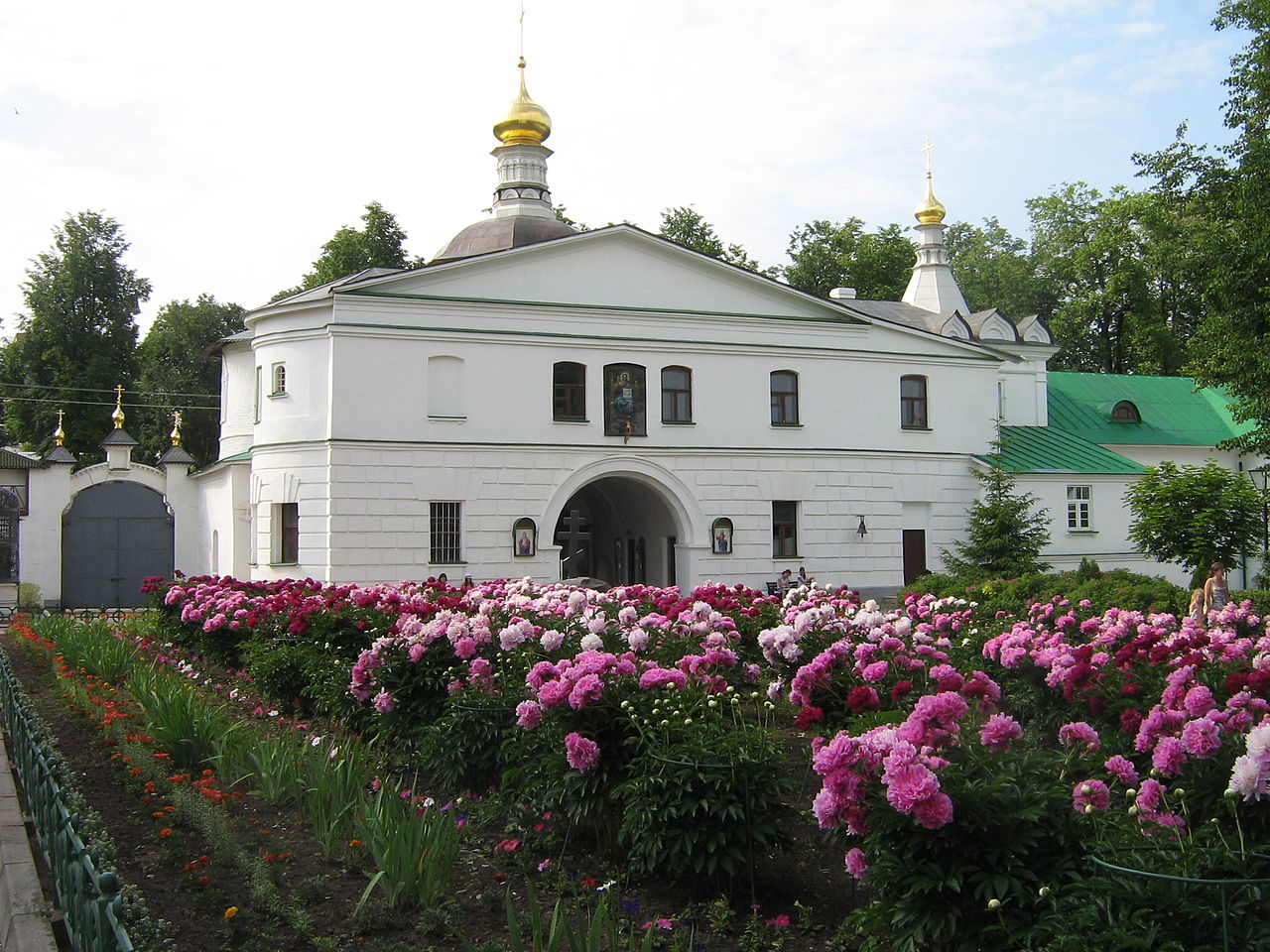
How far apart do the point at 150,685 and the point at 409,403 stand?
15358mm

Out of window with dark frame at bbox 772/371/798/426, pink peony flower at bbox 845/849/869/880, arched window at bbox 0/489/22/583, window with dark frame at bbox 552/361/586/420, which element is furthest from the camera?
window with dark frame at bbox 772/371/798/426

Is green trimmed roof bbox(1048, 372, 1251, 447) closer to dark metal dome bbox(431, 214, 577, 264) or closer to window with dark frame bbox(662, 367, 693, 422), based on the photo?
window with dark frame bbox(662, 367, 693, 422)

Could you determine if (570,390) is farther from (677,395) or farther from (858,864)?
(858,864)

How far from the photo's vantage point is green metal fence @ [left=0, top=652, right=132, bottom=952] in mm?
4227

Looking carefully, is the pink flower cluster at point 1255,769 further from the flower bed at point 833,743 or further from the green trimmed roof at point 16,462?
the green trimmed roof at point 16,462

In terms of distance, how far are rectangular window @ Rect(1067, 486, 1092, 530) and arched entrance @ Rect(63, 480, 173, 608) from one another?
22947mm

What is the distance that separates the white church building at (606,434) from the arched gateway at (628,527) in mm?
84

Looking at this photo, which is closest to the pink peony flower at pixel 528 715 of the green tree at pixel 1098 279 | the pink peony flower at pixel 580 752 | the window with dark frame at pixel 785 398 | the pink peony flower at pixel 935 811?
the pink peony flower at pixel 580 752

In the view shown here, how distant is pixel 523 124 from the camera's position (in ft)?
116

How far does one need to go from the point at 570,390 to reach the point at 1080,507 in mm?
13544

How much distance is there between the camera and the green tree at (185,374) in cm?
5225

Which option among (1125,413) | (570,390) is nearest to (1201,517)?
(570,390)

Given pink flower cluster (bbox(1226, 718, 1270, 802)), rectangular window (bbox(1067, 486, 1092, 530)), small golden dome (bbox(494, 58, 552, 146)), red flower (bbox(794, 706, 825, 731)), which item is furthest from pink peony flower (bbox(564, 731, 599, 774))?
small golden dome (bbox(494, 58, 552, 146))

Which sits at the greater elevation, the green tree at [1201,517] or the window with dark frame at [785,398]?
the window with dark frame at [785,398]
